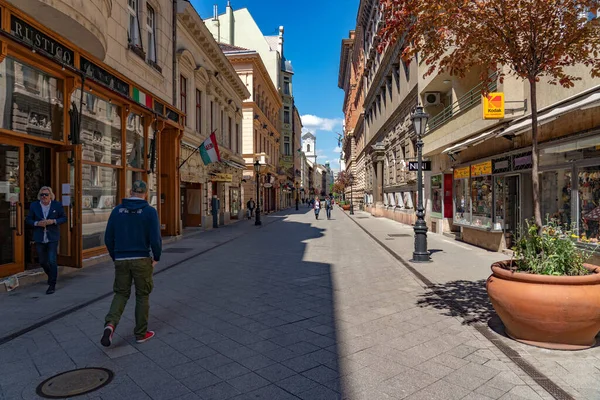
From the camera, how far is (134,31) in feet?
42.2

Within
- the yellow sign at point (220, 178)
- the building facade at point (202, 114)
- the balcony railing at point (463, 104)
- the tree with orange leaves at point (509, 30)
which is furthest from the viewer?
the yellow sign at point (220, 178)

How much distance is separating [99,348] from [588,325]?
501cm

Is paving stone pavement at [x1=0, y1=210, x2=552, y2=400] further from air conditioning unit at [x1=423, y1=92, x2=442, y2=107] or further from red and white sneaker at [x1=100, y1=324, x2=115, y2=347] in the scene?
air conditioning unit at [x1=423, y1=92, x2=442, y2=107]

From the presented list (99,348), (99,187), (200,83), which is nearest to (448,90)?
(200,83)

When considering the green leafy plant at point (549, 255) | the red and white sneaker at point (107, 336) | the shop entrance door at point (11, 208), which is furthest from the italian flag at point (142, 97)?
the green leafy plant at point (549, 255)

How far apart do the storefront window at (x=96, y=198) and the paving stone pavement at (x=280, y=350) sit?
149 inches

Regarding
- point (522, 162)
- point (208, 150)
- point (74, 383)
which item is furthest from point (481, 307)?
point (208, 150)

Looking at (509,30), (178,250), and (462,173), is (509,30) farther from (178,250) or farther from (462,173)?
(178,250)

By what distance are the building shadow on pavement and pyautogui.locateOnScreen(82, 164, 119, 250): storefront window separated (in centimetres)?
791

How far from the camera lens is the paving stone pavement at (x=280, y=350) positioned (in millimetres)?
3449

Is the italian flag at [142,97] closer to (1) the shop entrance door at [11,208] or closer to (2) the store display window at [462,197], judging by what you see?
(1) the shop entrance door at [11,208]

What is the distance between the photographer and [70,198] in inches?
349

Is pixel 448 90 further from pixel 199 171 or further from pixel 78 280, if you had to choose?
pixel 78 280

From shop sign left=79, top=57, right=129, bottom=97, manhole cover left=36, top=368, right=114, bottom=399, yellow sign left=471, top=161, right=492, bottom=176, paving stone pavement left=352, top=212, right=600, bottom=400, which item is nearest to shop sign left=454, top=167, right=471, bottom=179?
yellow sign left=471, top=161, right=492, bottom=176
